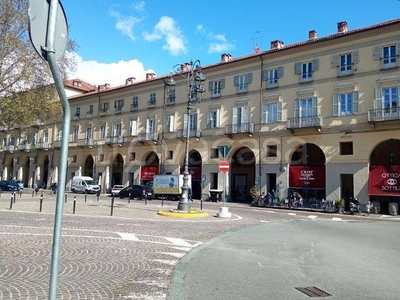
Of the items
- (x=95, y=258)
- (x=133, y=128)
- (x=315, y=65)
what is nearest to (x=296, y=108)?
(x=315, y=65)

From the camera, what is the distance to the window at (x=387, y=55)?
27312 mm

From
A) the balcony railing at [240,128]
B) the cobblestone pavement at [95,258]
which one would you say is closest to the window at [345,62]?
the balcony railing at [240,128]

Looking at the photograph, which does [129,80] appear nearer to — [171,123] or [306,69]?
[171,123]

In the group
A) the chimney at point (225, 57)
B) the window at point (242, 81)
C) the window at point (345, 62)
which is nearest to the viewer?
the window at point (345, 62)

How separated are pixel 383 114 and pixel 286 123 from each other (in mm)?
8219

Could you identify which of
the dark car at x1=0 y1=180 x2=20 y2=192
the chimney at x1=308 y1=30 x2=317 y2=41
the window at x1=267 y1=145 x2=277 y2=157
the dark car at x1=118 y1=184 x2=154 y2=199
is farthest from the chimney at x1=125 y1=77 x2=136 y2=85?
the chimney at x1=308 y1=30 x2=317 y2=41

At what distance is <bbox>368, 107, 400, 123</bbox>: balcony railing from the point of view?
2630 cm

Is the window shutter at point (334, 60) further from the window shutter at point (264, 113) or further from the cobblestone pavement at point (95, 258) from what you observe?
the cobblestone pavement at point (95, 258)

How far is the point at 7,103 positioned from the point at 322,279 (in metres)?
21.8

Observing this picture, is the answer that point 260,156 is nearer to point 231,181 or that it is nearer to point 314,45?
point 231,181

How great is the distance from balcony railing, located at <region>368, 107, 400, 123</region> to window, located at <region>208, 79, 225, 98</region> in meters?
15.6

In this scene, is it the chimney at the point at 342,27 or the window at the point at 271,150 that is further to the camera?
the window at the point at 271,150

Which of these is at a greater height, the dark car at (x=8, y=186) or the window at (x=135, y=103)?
the window at (x=135, y=103)

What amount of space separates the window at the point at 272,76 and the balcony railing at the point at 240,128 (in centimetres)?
423
